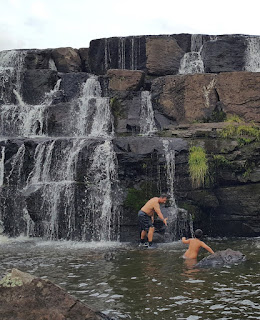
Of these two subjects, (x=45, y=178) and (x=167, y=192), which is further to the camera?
(x=45, y=178)

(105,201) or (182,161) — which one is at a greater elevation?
(182,161)

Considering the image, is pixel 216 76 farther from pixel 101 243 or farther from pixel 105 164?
pixel 101 243

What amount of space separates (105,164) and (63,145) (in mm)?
2069

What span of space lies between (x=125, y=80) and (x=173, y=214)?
9588mm

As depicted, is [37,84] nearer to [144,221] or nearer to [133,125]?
[133,125]

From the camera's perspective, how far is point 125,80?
73.0 feet

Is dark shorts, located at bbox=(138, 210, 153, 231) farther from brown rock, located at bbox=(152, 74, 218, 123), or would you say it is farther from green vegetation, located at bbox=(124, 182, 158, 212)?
brown rock, located at bbox=(152, 74, 218, 123)

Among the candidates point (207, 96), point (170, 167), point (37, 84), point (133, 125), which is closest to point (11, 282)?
point (170, 167)

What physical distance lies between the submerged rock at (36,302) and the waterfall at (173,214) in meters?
8.71

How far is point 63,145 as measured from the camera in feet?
55.8

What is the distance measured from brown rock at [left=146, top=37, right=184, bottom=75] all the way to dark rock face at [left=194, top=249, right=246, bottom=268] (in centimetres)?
1674

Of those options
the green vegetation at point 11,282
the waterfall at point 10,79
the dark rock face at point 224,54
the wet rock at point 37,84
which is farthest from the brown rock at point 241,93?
the green vegetation at point 11,282

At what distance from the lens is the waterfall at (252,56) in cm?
2444

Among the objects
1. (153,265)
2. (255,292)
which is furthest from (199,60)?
(255,292)
